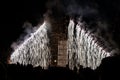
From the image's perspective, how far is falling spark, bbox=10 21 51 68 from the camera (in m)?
36.4

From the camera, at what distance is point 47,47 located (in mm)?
42594

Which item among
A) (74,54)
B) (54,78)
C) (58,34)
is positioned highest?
(58,34)

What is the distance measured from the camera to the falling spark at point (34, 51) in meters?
36.4

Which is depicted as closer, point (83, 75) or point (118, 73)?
point (118, 73)

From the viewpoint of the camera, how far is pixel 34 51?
1502 inches

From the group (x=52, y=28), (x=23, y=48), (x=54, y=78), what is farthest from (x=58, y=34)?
(x=54, y=78)

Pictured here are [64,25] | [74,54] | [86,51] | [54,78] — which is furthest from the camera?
[64,25]

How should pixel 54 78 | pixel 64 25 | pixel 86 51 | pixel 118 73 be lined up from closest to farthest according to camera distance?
pixel 118 73 < pixel 54 78 < pixel 86 51 < pixel 64 25

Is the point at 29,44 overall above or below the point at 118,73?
above

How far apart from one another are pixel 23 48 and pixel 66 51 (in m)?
7.05

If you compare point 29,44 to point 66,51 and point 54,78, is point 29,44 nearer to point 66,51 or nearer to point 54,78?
point 66,51

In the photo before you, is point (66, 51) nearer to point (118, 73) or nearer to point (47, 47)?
point (47, 47)

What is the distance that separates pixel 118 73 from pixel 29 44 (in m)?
32.5

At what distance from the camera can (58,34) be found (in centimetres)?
4284
